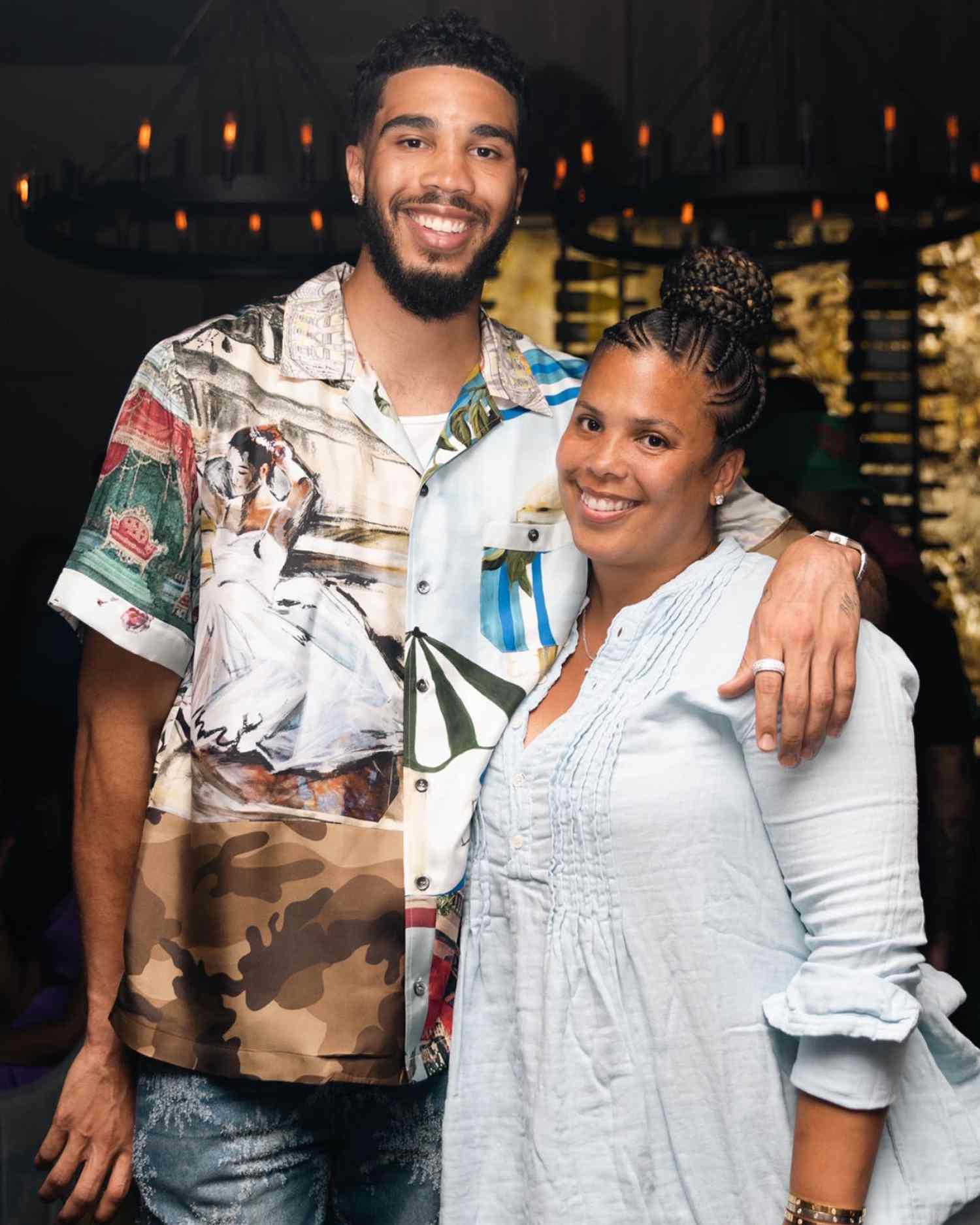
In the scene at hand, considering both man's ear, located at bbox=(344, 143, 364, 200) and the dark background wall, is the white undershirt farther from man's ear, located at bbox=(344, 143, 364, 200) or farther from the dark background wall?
the dark background wall

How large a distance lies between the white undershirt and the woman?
203 mm

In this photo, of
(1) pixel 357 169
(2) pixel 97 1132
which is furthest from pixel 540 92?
(2) pixel 97 1132

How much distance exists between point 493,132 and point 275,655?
719 mm

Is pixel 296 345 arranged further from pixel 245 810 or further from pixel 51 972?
pixel 51 972

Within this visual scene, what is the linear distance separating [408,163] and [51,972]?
1647 millimetres

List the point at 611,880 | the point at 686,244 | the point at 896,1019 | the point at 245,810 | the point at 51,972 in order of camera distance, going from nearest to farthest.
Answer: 1. the point at 896,1019
2. the point at 611,880
3. the point at 245,810
4. the point at 51,972
5. the point at 686,244

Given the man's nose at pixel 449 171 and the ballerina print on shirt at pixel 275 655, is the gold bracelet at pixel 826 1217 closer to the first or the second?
the ballerina print on shirt at pixel 275 655

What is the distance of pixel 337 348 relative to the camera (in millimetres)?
1871

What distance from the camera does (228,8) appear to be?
4.22m

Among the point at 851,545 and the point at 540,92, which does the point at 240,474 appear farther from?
the point at 540,92

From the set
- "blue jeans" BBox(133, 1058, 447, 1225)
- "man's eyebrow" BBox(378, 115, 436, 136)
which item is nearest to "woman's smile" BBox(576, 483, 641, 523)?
"man's eyebrow" BBox(378, 115, 436, 136)

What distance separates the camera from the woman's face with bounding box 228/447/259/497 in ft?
5.83

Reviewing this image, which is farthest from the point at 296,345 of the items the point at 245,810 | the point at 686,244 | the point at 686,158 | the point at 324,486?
the point at 686,158

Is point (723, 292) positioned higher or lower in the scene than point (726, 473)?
higher
